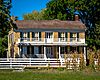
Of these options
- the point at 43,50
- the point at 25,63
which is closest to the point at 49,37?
the point at 43,50

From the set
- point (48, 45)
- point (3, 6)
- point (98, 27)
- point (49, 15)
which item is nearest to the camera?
point (3, 6)

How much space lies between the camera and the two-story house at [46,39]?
5884 centimetres

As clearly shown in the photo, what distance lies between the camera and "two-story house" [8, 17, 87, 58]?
5884cm

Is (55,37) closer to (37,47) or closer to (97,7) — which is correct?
(37,47)

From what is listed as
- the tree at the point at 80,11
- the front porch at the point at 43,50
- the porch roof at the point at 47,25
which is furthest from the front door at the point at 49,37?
the tree at the point at 80,11

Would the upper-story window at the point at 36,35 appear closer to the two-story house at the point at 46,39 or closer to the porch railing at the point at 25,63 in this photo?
the two-story house at the point at 46,39

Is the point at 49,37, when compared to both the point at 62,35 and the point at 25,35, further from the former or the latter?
the point at 25,35

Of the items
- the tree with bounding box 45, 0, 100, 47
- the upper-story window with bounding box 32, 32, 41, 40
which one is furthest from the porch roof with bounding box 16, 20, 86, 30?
the tree with bounding box 45, 0, 100, 47

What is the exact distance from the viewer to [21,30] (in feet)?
194

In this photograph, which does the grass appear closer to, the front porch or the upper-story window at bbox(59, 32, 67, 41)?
the front porch

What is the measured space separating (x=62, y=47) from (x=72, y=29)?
3.68 metres

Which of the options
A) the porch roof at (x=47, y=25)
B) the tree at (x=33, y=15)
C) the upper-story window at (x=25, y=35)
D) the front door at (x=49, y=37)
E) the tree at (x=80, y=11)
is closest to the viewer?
the upper-story window at (x=25, y=35)

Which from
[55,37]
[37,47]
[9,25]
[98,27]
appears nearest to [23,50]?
[37,47]

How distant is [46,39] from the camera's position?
2372 inches
